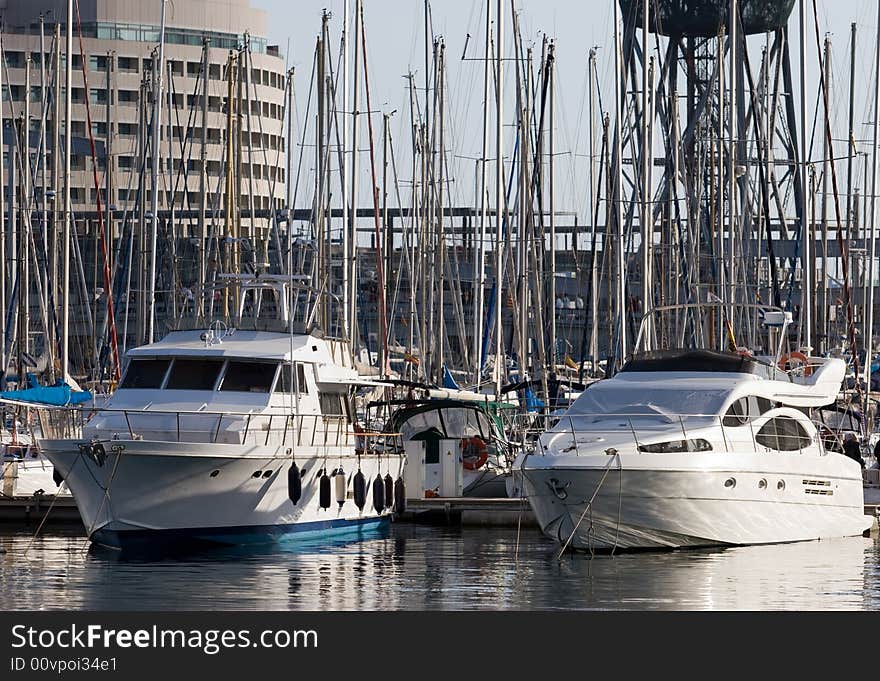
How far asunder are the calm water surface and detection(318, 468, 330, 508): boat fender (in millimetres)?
759

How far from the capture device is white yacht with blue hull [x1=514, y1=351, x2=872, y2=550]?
27984 mm

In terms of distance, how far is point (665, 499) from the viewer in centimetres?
2809

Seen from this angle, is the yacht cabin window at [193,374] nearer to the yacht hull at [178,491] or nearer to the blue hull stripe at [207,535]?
the yacht hull at [178,491]

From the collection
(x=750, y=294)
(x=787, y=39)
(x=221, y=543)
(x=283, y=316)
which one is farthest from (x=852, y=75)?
(x=221, y=543)

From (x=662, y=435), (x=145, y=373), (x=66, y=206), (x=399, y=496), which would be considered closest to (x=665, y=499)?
(x=662, y=435)

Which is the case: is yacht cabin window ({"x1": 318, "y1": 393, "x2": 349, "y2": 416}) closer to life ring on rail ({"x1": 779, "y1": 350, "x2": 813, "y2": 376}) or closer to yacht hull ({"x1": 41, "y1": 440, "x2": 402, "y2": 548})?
yacht hull ({"x1": 41, "y1": 440, "x2": 402, "y2": 548})

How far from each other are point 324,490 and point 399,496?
353 centimetres

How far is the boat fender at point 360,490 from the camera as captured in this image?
104 feet

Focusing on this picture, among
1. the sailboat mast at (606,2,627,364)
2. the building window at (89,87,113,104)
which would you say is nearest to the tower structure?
the sailboat mast at (606,2,627,364)

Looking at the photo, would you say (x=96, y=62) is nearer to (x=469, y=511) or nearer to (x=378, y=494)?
(x=469, y=511)

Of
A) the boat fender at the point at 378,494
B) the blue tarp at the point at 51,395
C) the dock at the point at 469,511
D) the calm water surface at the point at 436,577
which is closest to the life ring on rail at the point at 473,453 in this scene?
the dock at the point at 469,511
